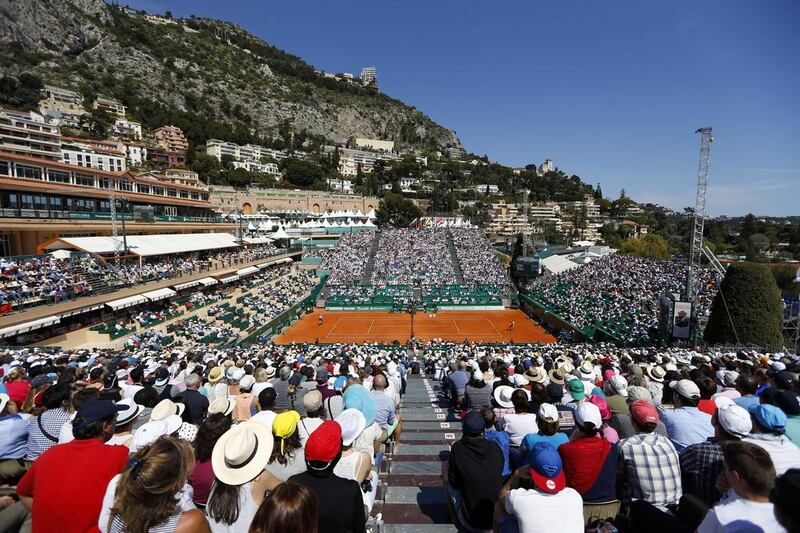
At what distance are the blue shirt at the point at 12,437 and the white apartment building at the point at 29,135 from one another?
6773 cm

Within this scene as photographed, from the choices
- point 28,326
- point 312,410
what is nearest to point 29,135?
point 28,326

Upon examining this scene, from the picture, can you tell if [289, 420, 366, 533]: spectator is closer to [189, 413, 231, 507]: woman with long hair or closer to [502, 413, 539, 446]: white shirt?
[189, 413, 231, 507]: woman with long hair

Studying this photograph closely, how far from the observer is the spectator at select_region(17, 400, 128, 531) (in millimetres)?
2744

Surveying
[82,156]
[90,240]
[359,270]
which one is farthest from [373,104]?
[90,240]

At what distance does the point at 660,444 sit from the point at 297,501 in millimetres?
3241

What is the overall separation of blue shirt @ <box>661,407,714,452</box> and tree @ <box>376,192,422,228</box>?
310ft

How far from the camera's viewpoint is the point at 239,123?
13538cm

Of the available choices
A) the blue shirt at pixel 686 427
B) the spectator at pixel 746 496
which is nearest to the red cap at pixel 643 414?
the blue shirt at pixel 686 427

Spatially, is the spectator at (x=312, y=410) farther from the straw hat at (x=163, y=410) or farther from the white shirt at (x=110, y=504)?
the straw hat at (x=163, y=410)

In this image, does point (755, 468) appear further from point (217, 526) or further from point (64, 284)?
point (64, 284)

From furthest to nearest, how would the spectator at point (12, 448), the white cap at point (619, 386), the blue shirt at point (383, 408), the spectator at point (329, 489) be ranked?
the white cap at point (619, 386), the blue shirt at point (383, 408), the spectator at point (12, 448), the spectator at point (329, 489)

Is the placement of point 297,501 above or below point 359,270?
above

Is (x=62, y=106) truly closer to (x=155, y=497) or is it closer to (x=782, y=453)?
(x=155, y=497)

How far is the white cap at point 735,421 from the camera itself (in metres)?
3.39
